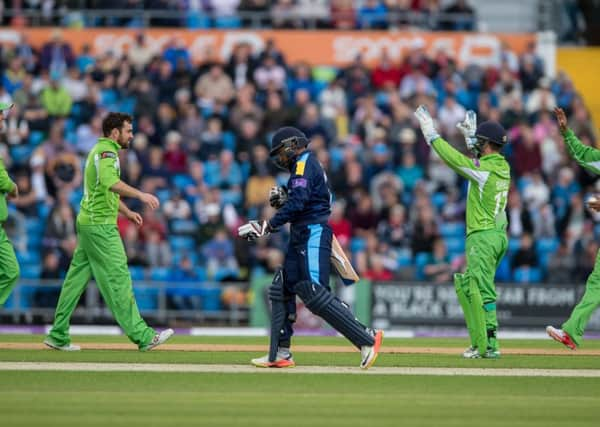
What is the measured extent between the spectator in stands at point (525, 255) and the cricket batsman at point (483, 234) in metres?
9.40

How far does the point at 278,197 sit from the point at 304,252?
639mm

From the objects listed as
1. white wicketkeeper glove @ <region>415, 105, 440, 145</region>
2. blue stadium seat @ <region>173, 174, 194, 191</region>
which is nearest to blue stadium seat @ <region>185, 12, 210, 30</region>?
blue stadium seat @ <region>173, 174, 194, 191</region>

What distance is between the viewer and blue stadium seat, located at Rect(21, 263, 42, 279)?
77.6 ft

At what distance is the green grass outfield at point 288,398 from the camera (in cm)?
969

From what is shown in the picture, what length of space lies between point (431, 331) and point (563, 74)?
8.60 metres

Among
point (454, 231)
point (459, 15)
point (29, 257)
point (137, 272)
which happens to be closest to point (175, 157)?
point (137, 272)

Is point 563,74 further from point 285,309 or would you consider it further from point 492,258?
point 285,309

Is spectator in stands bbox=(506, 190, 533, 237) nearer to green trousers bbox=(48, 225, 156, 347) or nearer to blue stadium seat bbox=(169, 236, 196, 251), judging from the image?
A: blue stadium seat bbox=(169, 236, 196, 251)

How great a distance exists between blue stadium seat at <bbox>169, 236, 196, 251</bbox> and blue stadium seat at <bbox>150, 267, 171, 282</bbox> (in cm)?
68

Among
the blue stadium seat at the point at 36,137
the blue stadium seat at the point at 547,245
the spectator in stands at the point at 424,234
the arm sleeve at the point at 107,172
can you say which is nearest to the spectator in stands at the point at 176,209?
the blue stadium seat at the point at 36,137

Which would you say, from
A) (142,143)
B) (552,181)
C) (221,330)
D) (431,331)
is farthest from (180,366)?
(552,181)

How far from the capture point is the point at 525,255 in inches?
951

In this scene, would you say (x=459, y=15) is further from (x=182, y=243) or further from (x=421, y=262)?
(x=182, y=243)

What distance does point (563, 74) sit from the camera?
29.0 meters
